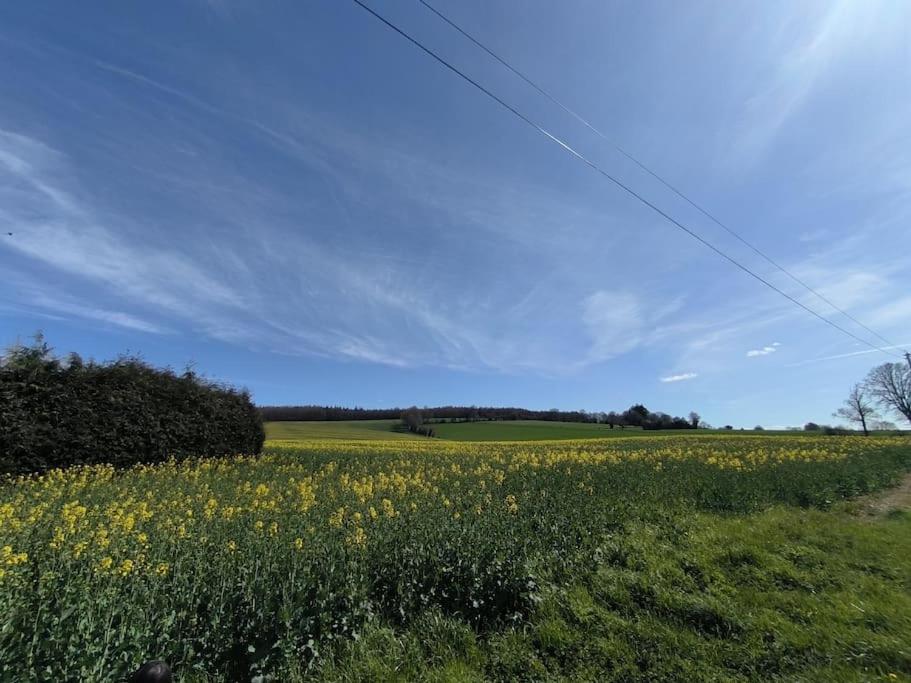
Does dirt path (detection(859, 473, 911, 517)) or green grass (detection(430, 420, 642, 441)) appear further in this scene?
green grass (detection(430, 420, 642, 441))

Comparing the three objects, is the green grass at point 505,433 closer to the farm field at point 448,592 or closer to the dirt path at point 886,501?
the dirt path at point 886,501

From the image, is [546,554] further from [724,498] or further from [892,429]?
[892,429]

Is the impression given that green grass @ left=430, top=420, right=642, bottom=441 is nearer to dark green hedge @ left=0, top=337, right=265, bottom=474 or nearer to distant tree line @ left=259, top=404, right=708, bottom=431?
distant tree line @ left=259, top=404, right=708, bottom=431

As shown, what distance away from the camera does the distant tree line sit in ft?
236

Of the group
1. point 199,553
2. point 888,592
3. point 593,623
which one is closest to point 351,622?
point 199,553

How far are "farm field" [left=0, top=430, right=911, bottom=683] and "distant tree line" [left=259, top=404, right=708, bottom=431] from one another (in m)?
59.2

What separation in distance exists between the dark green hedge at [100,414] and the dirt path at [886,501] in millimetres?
19296

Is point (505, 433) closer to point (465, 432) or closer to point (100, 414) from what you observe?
point (465, 432)

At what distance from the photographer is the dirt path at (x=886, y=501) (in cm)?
922

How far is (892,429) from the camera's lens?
59.2 meters

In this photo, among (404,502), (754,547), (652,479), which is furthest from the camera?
(652,479)

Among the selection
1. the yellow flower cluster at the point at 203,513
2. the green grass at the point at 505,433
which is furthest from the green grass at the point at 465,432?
the yellow flower cluster at the point at 203,513

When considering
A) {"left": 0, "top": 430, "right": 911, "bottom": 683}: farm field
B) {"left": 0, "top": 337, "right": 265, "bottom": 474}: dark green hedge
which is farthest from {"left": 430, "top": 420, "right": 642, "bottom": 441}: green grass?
{"left": 0, "top": 430, "right": 911, "bottom": 683}: farm field

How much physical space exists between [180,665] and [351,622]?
1.40 metres
